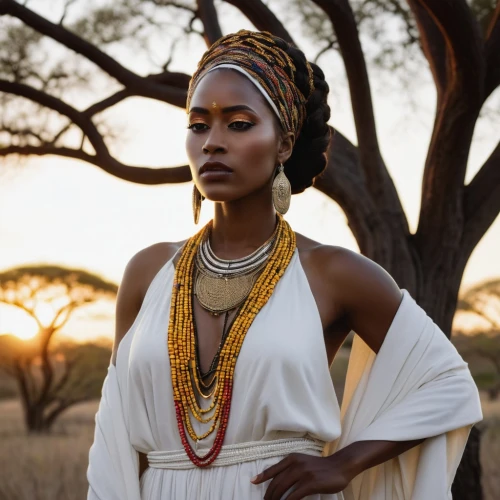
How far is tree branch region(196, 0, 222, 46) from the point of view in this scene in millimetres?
7453

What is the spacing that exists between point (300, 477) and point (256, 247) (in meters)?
0.73

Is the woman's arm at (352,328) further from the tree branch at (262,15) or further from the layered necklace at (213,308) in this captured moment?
the tree branch at (262,15)

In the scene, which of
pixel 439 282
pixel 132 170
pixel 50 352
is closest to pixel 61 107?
pixel 132 170

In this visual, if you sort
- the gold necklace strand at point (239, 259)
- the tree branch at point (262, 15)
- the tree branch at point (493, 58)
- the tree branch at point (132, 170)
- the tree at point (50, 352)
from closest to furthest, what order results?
the gold necklace strand at point (239, 259), the tree branch at point (262, 15), the tree branch at point (493, 58), the tree branch at point (132, 170), the tree at point (50, 352)

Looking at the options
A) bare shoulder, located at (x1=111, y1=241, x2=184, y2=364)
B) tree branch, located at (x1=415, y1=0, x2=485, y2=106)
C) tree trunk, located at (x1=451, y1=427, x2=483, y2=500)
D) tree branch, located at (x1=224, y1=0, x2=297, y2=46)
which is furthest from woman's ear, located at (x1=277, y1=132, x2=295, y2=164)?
tree trunk, located at (x1=451, y1=427, x2=483, y2=500)

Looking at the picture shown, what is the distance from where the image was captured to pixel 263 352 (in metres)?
3.02

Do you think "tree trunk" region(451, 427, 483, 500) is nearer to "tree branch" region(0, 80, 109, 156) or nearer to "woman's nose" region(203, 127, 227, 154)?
"tree branch" region(0, 80, 109, 156)

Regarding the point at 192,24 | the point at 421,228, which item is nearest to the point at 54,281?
the point at 192,24

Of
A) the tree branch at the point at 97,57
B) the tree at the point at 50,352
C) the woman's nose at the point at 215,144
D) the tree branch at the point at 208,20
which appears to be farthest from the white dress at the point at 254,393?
the tree at the point at 50,352

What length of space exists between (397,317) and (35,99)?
4.97m

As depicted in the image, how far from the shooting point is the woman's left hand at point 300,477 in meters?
2.96

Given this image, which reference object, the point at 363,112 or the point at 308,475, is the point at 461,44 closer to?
the point at 363,112

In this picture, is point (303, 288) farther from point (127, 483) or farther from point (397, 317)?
point (127, 483)

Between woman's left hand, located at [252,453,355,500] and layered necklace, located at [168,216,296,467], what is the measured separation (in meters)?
Answer: 0.19
